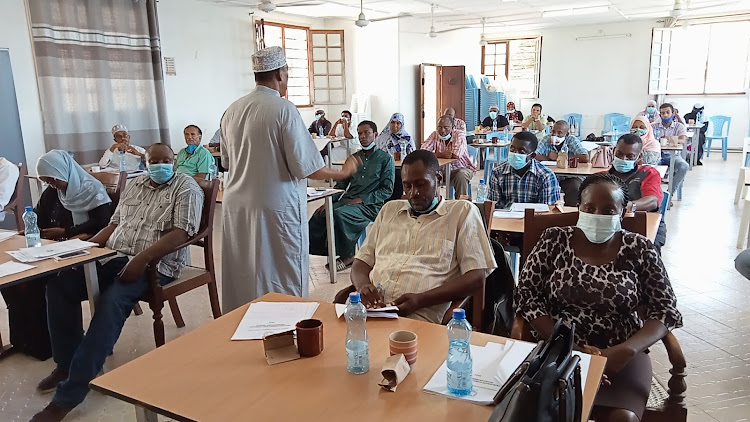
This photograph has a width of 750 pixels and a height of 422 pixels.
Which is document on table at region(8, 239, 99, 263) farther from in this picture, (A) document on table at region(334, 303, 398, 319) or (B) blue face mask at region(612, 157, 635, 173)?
(B) blue face mask at region(612, 157, 635, 173)

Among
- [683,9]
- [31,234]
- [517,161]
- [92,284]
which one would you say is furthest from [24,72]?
[683,9]

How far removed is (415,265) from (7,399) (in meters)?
2.03

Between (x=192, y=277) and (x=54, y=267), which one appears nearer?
(x=54, y=267)

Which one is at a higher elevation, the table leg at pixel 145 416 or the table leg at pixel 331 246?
the table leg at pixel 145 416

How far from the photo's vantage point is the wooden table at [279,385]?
1.20m

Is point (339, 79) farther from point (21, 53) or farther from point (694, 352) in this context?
point (694, 352)

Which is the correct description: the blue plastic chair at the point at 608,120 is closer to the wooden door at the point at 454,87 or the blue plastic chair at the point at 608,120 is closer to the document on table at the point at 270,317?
the wooden door at the point at 454,87

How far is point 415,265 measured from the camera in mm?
2150

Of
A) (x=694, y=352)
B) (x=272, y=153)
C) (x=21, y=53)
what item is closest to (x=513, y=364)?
(x=272, y=153)

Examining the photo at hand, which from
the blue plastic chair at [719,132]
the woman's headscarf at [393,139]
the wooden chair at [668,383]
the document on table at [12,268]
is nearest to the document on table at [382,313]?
the wooden chair at [668,383]

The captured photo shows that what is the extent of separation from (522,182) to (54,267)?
2644mm

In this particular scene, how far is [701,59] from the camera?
1116 cm

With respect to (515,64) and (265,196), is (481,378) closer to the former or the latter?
(265,196)

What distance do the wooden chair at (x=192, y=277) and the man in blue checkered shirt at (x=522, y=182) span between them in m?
1.77
